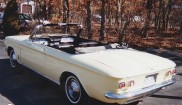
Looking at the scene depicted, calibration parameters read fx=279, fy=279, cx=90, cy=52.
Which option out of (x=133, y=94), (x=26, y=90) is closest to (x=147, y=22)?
(x=26, y=90)

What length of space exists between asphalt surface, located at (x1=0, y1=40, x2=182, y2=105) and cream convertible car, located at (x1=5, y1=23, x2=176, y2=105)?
0.38 metres

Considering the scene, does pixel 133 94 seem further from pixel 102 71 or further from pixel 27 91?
pixel 27 91

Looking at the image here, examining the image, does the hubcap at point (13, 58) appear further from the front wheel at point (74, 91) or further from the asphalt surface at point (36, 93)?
the front wheel at point (74, 91)

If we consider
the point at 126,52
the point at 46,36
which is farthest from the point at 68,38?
the point at 126,52

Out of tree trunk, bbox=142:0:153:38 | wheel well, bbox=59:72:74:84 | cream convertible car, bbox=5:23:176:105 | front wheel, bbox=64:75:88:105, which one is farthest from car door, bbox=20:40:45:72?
tree trunk, bbox=142:0:153:38

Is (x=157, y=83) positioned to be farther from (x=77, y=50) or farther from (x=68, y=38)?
(x=68, y=38)

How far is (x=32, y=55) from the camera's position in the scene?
6.62 meters

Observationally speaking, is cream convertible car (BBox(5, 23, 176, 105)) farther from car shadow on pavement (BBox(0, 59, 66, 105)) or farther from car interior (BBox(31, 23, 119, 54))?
car shadow on pavement (BBox(0, 59, 66, 105))

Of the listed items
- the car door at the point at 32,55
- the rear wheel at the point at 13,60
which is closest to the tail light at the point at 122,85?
the car door at the point at 32,55

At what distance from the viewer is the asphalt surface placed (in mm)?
5723

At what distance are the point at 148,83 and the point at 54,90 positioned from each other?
7.83 feet

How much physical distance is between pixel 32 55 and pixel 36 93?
955mm

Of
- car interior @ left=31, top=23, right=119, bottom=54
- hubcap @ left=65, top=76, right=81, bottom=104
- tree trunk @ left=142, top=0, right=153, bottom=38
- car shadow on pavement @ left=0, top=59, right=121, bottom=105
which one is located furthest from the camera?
tree trunk @ left=142, top=0, right=153, bottom=38

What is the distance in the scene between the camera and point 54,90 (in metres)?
6.42
